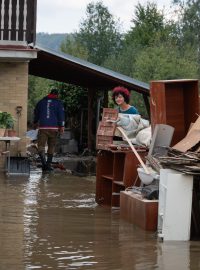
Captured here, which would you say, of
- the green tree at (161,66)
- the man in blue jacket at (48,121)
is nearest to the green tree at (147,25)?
the green tree at (161,66)

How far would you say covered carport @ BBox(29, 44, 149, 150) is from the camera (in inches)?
725

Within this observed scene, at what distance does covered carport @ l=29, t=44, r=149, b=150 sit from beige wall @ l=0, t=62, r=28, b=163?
2.21ft

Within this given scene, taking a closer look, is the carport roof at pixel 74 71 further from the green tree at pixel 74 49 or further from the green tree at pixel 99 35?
the green tree at pixel 99 35

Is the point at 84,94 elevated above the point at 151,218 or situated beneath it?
elevated above

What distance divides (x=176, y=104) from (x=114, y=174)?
1.54 m

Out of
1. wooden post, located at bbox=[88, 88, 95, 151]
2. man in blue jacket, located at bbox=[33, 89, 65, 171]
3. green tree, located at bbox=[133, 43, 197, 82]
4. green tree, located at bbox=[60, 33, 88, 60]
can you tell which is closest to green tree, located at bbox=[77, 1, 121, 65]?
green tree, located at bbox=[60, 33, 88, 60]

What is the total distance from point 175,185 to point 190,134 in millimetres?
1228

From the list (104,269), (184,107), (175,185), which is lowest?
(104,269)

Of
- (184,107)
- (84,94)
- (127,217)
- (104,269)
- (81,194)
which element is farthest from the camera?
(84,94)

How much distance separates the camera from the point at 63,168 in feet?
59.8

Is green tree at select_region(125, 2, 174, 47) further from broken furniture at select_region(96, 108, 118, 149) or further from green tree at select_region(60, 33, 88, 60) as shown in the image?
broken furniture at select_region(96, 108, 118, 149)

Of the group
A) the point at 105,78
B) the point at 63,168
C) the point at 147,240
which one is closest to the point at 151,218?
the point at 147,240

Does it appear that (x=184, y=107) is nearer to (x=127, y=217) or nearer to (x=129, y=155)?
(x=129, y=155)

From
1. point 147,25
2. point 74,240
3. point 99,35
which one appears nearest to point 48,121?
point 74,240
